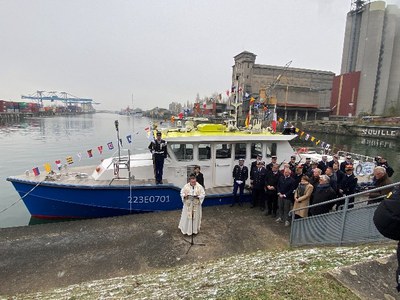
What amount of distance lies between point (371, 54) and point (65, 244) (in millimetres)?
69588

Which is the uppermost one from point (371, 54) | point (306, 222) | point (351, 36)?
point (351, 36)

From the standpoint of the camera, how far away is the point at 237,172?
8.10 m

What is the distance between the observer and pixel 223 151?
8914mm

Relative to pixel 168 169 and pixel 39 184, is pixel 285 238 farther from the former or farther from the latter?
pixel 39 184

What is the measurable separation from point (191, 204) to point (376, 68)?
6605cm

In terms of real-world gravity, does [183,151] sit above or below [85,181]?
above

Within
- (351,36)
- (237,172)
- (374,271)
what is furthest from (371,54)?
(374,271)

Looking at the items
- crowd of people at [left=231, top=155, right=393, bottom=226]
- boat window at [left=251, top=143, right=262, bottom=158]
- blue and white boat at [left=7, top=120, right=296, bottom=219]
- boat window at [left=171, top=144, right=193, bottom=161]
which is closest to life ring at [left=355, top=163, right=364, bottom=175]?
crowd of people at [left=231, top=155, right=393, bottom=226]

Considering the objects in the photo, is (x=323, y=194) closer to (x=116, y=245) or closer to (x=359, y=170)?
(x=359, y=170)

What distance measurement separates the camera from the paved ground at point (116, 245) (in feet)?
17.3

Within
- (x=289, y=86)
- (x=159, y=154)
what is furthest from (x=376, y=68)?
(x=159, y=154)

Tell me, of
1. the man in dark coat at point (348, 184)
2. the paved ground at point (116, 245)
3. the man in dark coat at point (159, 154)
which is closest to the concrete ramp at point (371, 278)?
the paved ground at point (116, 245)

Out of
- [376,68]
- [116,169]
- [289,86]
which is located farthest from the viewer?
[289,86]

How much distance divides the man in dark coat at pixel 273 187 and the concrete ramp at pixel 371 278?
4.09 m
